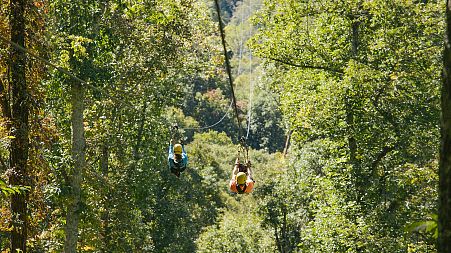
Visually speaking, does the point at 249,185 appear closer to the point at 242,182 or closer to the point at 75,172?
the point at 242,182

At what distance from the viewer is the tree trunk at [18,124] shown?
20.6 feet

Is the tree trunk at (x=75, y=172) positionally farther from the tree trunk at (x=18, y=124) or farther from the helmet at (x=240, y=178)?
the tree trunk at (x=18, y=124)

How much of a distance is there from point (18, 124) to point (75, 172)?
6133 millimetres

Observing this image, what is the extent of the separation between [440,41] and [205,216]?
956 inches

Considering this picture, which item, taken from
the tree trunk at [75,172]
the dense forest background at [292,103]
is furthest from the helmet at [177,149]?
the tree trunk at [75,172]

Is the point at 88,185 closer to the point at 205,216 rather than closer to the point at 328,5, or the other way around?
the point at 328,5

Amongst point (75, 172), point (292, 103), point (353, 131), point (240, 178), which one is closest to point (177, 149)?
point (240, 178)

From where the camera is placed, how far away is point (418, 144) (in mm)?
12930

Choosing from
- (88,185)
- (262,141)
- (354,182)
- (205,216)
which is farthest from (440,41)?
(262,141)

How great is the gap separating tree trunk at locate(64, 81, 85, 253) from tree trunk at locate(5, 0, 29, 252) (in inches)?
219

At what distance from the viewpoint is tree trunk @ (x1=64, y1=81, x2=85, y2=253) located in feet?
39.9

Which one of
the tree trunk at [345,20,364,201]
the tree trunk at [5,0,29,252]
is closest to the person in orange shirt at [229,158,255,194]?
the tree trunk at [345,20,364,201]

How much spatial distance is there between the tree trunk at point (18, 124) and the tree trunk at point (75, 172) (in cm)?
556

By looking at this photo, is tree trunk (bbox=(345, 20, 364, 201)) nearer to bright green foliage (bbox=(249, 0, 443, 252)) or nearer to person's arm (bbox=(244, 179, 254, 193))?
bright green foliage (bbox=(249, 0, 443, 252))
